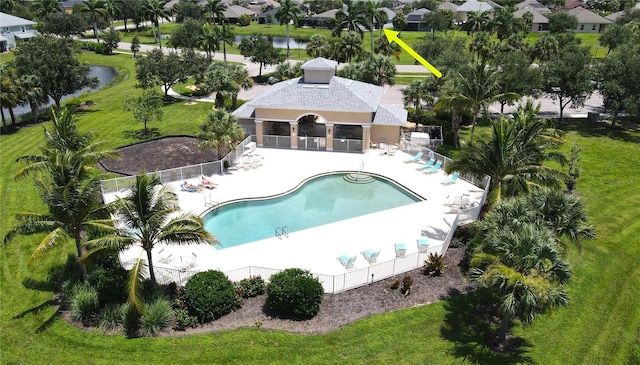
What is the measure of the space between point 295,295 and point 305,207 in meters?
10.6

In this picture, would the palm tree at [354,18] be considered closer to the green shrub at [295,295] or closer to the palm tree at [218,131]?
the palm tree at [218,131]

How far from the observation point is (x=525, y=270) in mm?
16297

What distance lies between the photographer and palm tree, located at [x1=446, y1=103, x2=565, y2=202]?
23.0 m

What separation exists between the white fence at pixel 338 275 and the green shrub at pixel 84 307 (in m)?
2.42

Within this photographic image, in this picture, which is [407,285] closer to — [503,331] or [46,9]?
[503,331]

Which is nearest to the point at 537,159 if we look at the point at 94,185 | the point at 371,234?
the point at 371,234

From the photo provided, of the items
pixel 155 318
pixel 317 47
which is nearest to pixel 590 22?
pixel 317 47

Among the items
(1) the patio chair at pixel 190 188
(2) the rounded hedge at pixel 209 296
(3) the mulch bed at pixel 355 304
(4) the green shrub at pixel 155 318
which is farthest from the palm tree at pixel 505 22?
(4) the green shrub at pixel 155 318

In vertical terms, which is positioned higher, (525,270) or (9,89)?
(9,89)

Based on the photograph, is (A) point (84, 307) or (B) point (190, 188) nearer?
(A) point (84, 307)

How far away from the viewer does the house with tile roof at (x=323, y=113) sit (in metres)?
36.7

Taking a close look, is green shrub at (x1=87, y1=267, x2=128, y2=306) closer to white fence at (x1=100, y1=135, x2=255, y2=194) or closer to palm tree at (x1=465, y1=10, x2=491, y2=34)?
white fence at (x1=100, y1=135, x2=255, y2=194)

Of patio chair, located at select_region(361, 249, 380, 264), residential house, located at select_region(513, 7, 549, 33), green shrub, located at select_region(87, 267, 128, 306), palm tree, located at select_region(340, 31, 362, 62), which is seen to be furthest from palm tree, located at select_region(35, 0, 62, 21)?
residential house, located at select_region(513, 7, 549, 33)

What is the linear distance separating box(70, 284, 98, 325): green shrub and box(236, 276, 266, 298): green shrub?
19.4ft
